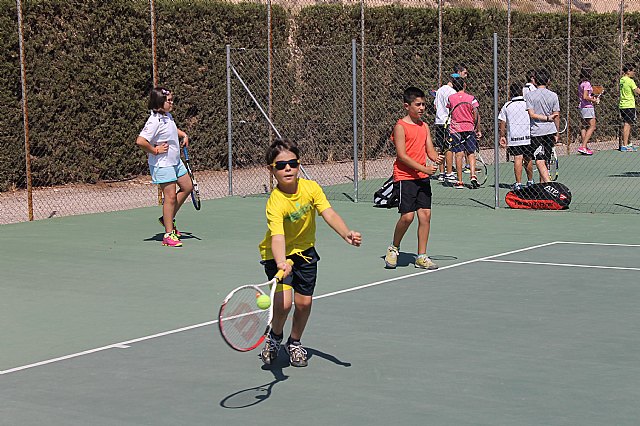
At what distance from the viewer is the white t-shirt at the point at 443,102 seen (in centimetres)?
1838

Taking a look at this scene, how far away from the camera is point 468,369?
23.4 feet

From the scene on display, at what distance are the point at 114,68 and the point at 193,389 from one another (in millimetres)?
12651

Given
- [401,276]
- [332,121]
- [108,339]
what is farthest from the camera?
[332,121]

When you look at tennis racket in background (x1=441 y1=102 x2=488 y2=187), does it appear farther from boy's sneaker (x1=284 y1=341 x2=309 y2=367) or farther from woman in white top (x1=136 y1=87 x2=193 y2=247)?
boy's sneaker (x1=284 y1=341 x2=309 y2=367)

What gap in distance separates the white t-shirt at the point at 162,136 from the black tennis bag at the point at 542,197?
200 inches

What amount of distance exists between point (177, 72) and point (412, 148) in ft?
31.7

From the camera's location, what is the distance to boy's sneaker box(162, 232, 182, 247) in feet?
41.1

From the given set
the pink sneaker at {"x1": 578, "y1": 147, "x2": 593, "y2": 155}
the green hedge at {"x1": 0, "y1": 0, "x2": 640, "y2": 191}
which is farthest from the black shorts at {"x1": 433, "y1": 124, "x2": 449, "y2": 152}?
the pink sneaker at {"x1": 578, "y1": 147, "x2": 593, "y2": 155}

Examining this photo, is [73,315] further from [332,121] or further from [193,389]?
[332,121]

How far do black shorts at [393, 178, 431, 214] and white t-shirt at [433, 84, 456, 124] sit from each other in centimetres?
767

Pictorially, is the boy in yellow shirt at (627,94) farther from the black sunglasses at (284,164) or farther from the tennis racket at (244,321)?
the tennis racket at (244,321)

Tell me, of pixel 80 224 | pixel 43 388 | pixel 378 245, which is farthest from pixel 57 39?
pixel 43 388

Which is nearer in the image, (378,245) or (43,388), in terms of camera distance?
(43,388)

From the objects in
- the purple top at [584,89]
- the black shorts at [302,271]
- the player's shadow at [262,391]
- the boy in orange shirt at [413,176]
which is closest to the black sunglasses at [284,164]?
the black shorts at [302,271]
